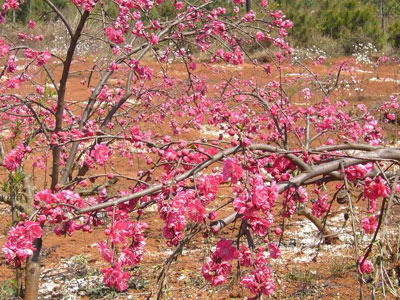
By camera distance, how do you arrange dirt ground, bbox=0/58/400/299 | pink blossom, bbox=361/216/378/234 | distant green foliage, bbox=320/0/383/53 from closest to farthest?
pink blossom, bbox=361/216/378/234, dirt ground, bbox=0/58/400/299, distant green foliage, bbox=320/0/383/53

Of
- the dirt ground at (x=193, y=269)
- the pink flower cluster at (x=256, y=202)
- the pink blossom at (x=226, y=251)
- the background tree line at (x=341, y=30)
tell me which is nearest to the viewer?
the pink flower cluster at (x=256, y=202)

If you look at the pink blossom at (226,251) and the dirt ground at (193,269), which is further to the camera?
the dirt ground at (193,269)

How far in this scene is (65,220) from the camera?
1.91 meters

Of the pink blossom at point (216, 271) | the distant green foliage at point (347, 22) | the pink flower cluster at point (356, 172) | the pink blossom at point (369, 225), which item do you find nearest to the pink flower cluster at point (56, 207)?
the pink blossom at point (216, 271)

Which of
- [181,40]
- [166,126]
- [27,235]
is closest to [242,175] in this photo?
[27,235]

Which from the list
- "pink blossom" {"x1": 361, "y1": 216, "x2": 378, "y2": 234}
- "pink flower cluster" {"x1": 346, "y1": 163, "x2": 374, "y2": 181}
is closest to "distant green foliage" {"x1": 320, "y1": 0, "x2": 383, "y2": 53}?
"pink blossom" {"x1": 361, "y1": 216, "x2": 378, "y2": 234}

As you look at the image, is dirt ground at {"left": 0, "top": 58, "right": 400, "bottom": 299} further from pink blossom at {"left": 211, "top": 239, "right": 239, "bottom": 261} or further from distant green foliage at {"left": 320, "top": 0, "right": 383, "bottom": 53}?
distant green foliage at {"left": 320, "top": 0, "right": 383, "bottom": 53}

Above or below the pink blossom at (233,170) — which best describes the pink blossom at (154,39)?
above

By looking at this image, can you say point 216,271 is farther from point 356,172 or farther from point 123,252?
point 356,172

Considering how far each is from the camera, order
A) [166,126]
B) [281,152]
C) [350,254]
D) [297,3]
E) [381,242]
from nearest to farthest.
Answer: [381,242], [281,152], [350,254], [166,126], [297,3]

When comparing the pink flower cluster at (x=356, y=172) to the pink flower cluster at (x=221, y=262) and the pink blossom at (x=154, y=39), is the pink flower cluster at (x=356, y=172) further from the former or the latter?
the pink blossom at (x=154, y=39)

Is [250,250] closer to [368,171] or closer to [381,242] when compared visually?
A: [381,242]

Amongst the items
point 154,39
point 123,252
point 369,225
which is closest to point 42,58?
point 154,39

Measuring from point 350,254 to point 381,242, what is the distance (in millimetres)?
3293
